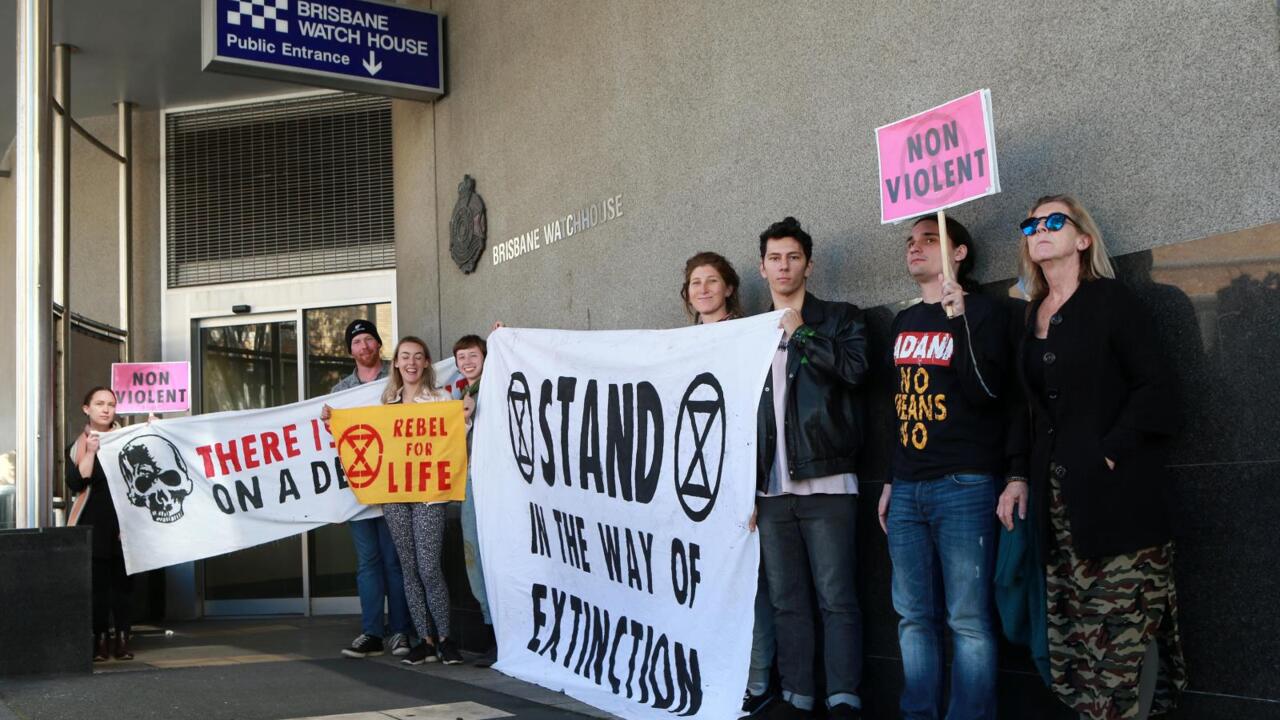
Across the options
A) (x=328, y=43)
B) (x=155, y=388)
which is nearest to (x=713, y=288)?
(x=328, y=43)

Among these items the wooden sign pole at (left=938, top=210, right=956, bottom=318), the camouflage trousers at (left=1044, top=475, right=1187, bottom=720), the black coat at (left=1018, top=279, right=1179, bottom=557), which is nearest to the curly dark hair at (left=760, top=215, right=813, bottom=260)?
the wooden sign pole at (left=938, top=210, right=956, bottom=318)

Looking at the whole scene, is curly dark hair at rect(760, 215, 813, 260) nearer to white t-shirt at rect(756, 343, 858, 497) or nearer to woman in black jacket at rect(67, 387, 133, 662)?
white t-shirt at rect(756, 343, 858, 497)

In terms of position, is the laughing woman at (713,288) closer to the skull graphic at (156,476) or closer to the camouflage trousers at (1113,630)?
the camouflage trousers at (1113,630)

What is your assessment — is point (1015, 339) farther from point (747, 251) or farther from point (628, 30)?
point (628, 30)

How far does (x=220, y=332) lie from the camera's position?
1124cm

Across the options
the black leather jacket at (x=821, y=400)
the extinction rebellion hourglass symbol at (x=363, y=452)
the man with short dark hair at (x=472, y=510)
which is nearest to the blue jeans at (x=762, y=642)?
the black leather jacket at (x=821, y=400)

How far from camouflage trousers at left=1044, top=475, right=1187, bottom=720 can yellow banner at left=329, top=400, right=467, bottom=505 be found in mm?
3917

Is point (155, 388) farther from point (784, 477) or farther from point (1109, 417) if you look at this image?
point (1109, 417)

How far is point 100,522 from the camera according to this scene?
7.45 m

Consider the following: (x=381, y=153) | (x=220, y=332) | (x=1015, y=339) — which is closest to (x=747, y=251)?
(x=1015, y=339)

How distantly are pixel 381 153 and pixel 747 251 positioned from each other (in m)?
5.87

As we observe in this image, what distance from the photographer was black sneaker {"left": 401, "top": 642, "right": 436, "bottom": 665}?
22.6 ft

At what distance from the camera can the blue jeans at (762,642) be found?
16.2 feet

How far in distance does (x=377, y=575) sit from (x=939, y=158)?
4716mm
